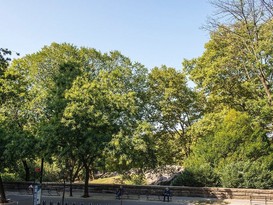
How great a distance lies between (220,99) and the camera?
119 ft

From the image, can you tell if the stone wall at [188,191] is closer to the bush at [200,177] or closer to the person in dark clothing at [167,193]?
the bush at [200,177]

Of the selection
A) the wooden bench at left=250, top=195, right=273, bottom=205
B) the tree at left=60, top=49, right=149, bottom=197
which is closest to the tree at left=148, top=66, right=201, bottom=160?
the tree at left=60, top=49, right=149, bottom=197

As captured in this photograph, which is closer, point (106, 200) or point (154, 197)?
point (106, 200)

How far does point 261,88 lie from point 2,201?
27317mm

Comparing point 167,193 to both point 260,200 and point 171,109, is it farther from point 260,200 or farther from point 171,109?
point 171,109

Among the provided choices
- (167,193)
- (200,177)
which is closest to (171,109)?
(200,177)

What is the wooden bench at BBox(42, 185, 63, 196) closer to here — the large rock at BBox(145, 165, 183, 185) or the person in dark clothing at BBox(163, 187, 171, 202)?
the large rock at BBox(145, 165, 183, 185)

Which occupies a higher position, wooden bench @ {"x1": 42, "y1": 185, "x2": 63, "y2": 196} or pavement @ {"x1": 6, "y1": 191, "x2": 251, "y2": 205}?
wooden bench @ {"x1": 42, "y1": 185, "x2": 63, "y2": 196}

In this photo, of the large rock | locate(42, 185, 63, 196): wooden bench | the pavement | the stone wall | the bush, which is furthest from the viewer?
the large rock

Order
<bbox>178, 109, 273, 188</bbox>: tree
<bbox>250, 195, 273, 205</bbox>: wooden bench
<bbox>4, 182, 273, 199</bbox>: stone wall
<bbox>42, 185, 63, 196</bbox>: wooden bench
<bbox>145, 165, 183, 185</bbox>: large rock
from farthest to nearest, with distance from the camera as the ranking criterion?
<bbox>145, 165, 183, 185</bbox>: large rock, <bbox>42, 185, 63, 196</bbox>: wooden bench, <bbox>178, 109, 273, 188</bbox>: tree, <bbox>4, 182, 273, 199</bbox>: stone wall, <bbox>250, 195, 273, 205</bbox>: wooden bench

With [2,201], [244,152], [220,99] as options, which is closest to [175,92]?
[220,99]

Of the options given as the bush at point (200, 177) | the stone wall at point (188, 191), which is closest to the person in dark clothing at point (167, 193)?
the stone wall at point (188, 191)

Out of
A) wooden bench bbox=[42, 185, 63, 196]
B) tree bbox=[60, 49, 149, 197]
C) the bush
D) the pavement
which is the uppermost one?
tree bbox=[60, 49, 149, 197]

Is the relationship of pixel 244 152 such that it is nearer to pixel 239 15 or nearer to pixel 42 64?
pixel 239 15
